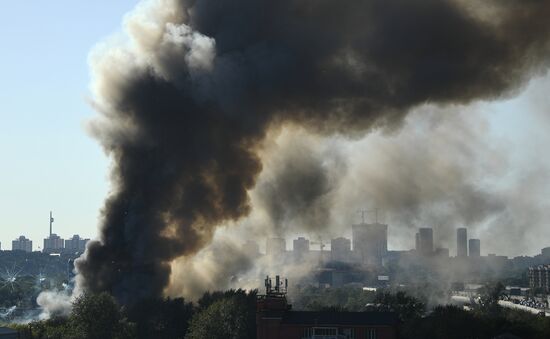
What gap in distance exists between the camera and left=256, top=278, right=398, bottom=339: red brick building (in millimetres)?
89250

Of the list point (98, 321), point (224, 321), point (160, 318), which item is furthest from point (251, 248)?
point (98, 321)

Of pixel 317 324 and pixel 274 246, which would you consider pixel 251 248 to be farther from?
pixel 317 324

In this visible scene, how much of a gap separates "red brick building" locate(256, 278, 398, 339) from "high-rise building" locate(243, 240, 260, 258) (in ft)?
113

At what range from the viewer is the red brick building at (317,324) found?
3514 inches

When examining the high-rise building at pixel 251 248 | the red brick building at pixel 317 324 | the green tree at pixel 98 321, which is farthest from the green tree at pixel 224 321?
the high-rise building at pixel 251 248

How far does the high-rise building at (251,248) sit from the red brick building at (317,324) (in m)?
34.4

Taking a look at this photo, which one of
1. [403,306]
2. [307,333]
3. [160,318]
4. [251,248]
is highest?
[251,248]

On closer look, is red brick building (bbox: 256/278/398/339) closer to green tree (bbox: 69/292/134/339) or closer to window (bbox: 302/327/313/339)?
window (bbox: 302/327/313/339)

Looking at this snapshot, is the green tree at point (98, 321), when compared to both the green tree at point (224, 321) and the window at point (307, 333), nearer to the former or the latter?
the green tree at point (224, 321)

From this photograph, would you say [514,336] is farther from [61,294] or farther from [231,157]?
[61,294]

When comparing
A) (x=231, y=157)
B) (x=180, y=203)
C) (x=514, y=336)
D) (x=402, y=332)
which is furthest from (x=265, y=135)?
(x=514, y=336)

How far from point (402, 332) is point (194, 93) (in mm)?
33097

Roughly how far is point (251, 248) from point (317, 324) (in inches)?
2085

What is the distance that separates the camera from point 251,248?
14238 cm
